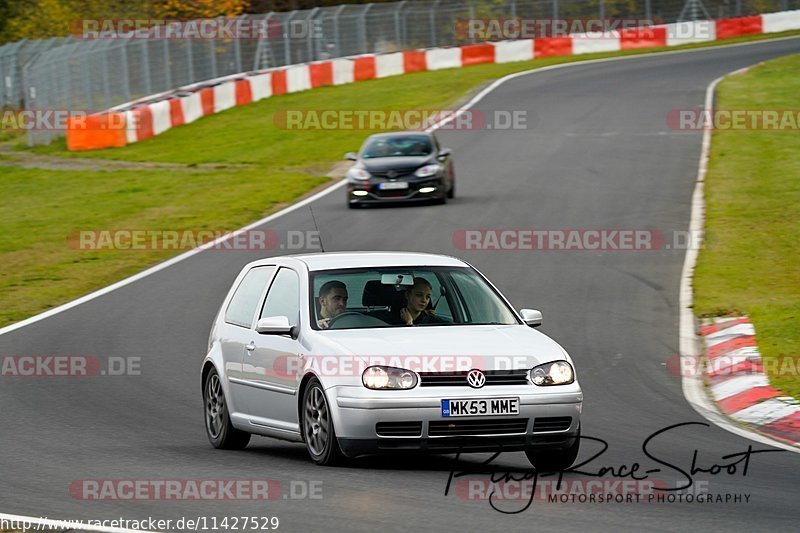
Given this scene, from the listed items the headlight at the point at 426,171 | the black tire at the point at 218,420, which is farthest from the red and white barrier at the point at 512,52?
the black tire at the point at 218,420

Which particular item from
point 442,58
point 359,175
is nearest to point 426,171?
point 359,175

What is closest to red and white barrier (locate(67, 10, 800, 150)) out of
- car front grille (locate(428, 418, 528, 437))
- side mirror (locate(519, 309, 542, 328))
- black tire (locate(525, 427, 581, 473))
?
side mirror (locate(519, 309, 542, 328))

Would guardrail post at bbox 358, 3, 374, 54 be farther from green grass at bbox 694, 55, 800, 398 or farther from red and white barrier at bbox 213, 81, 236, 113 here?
green grass at bbox 694, 55, 800, 398

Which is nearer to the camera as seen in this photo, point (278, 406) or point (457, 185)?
point (278, 406)

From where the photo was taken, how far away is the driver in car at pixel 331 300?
10.1 metres

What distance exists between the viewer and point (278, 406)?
10070mm

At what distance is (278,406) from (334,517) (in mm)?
2458

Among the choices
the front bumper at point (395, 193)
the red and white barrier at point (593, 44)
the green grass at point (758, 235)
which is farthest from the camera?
the red and white barrier at point (593, 44)

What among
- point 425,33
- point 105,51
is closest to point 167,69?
point 105,51

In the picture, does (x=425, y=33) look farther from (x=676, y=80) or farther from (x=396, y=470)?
(x=396, y=470)

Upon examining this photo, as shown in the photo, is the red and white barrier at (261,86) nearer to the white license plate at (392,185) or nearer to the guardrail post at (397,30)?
the guardrail post at (397,30)

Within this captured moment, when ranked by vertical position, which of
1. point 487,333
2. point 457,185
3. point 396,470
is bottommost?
point 457,185

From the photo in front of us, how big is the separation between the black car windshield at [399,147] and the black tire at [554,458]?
1904 cm

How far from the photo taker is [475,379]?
9070 millimetres
